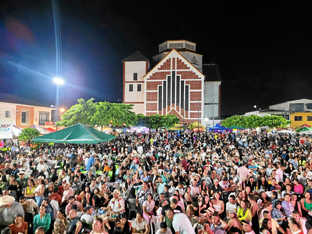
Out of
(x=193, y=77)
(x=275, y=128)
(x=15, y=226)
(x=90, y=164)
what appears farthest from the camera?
(x=193, y=77)

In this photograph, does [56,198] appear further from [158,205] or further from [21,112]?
[21,112]

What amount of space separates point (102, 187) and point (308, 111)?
61.8 metres

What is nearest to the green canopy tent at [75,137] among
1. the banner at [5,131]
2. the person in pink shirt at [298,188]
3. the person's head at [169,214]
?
A: the banner at [5,131]

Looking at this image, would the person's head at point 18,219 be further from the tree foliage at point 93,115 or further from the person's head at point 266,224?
the tree foliage at point 93,115

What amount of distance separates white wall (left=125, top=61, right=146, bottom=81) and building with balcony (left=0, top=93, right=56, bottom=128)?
55.7 ft

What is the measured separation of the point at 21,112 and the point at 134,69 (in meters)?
23.6

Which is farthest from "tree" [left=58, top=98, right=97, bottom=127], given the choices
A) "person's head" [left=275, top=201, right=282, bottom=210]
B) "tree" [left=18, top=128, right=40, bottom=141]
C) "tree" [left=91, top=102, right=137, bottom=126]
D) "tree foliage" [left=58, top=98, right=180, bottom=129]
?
"person's head" [left=275, top=201, right=282, bottom=210]

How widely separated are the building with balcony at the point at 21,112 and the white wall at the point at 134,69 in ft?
55.7

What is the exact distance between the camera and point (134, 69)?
52344mm

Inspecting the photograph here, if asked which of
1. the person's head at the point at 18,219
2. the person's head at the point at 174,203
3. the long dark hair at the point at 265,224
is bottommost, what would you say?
the long dark hair at the point at 265,224

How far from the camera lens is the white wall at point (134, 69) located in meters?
52.1

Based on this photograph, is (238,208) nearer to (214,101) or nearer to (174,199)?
(174,199)

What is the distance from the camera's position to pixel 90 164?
12094 mm

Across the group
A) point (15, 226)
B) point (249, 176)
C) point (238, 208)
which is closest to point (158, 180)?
point (238, 208)
